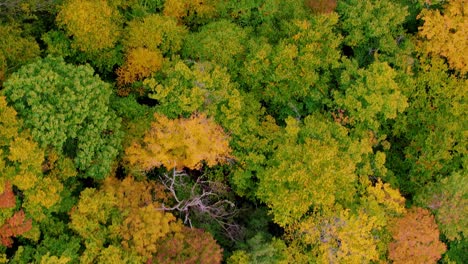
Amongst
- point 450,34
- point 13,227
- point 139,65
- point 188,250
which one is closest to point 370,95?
point 450,34

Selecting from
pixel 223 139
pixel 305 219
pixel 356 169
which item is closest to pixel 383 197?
pixel 356 169

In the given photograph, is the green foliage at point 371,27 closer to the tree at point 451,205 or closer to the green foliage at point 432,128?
the green foliage at point 432,128

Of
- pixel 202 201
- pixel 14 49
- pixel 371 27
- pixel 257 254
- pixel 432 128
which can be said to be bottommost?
pixel 202 201

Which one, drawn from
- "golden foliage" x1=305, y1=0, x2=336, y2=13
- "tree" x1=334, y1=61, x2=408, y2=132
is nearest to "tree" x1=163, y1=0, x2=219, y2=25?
"golden foliage" x1=305, y1=0, x2=336, y2=13

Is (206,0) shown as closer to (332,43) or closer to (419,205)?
(332,43)

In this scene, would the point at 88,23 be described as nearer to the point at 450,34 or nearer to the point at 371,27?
the point at 371,27

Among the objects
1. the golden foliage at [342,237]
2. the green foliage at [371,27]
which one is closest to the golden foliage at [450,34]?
the green foliage at [371,27]

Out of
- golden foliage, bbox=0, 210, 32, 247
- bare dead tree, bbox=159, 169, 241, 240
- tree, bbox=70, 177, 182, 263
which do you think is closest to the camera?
golden foliage, bbox=0, 210, 32, 247

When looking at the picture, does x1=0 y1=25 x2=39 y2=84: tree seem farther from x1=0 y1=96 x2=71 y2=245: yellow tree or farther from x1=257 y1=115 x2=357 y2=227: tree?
x1=257 y1=115 x2=357 y2=227: tree
